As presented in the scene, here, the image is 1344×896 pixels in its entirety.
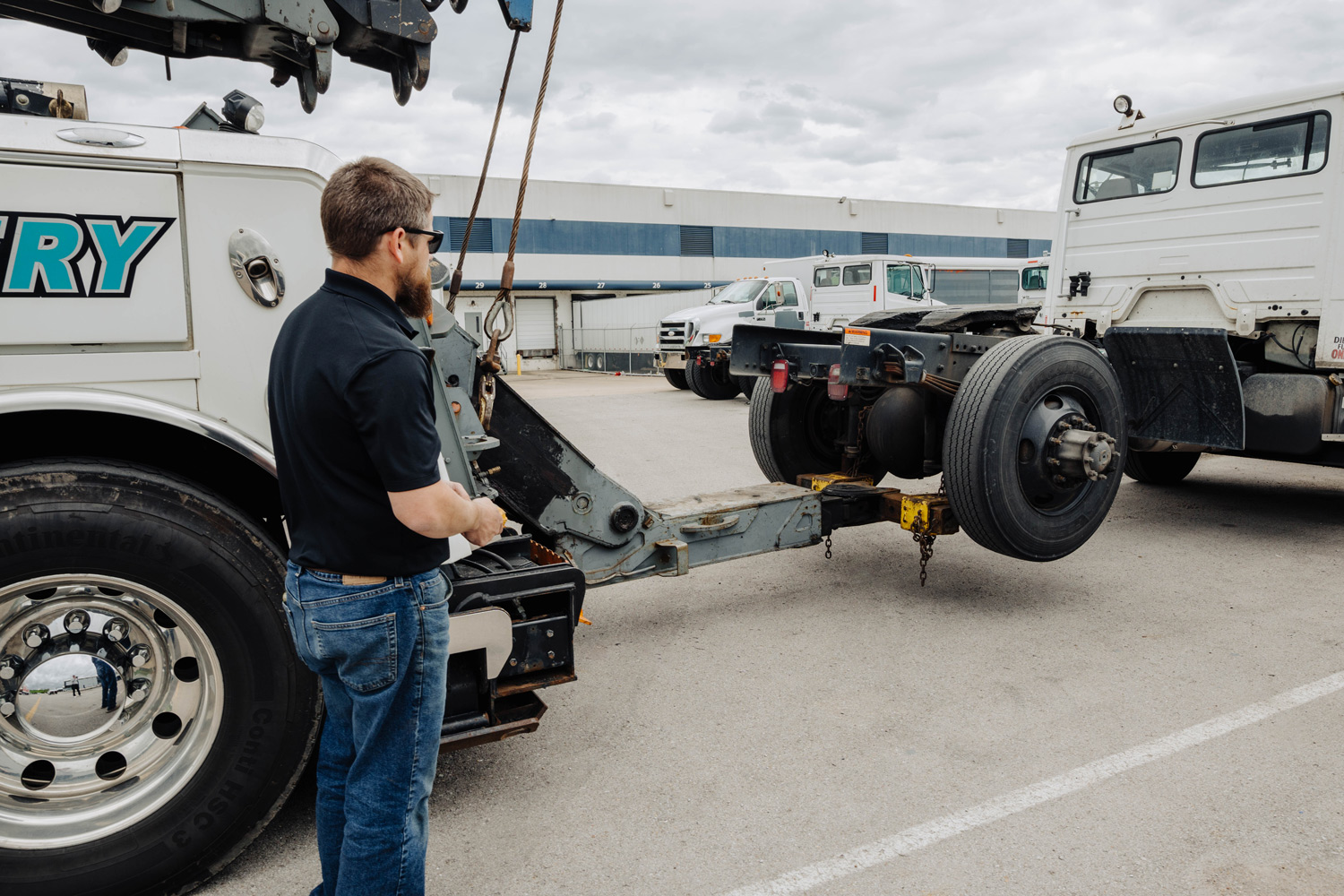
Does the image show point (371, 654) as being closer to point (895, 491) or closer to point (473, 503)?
point (473, 503)

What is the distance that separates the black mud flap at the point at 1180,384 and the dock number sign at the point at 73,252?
556 centimetres

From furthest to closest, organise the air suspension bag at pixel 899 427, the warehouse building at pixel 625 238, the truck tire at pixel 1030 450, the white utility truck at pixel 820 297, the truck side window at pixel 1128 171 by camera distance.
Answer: the warehouse building at pixel 625 238, the white utility truck at pixel 820 297, the truck side window at pixel 1128 171, the air suspension bag at pixel 899 427, the truck tire at pixel 1030 450

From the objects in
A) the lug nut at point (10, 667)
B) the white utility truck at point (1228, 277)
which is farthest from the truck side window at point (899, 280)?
the lug nut at point (10, 667)

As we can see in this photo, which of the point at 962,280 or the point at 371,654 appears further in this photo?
the point at 962,280

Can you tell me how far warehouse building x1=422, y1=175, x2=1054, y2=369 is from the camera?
32.1 m

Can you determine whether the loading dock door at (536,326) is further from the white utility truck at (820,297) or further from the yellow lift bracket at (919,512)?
the yellow lift bracket at (919,512)

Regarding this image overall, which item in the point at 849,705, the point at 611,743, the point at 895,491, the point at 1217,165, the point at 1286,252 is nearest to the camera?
the point at 611,743

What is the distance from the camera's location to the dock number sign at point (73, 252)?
2121 millimetres

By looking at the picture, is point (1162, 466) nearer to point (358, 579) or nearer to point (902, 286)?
point (358, 579)

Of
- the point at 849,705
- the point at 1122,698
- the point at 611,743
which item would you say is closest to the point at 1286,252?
the point at 1122,698

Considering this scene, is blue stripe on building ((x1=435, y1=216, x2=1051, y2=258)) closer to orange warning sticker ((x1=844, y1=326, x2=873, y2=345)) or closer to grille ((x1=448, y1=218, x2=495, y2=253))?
grille ((x1=448, y1=218, x2=495, y2=253))

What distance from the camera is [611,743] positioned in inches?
130

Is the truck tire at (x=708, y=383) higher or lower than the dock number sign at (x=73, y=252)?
lower

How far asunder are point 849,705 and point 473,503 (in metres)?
2.25
